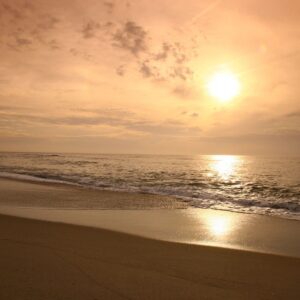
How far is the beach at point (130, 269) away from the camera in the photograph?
4418mm

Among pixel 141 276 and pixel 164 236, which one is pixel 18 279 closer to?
pixel 141 276

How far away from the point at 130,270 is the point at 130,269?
51 mm

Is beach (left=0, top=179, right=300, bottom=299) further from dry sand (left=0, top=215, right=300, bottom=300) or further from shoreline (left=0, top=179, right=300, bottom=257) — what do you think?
shoreline (left=0, top=179, right=300, bottom=257)

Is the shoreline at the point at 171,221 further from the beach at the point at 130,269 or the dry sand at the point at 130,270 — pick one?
the dry sand at the point at 130,270

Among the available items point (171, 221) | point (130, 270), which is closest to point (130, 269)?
point (130, 270)

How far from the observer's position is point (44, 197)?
50.4 ft

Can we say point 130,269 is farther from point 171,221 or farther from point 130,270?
point 171,221

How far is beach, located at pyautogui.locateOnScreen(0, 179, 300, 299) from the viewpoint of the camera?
4.42 m

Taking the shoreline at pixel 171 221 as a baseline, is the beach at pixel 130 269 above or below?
above

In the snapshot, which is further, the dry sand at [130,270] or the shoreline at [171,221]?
the shoreline at [171,221]

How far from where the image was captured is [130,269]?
17.4ft

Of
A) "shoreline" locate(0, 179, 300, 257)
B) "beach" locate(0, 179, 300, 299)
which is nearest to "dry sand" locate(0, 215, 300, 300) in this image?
"beach" locate(0, 179, 300, 299)

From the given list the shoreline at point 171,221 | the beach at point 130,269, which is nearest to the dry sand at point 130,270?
the beach at point 130,269

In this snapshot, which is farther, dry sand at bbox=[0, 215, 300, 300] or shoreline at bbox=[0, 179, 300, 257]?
shoreline at bbox=[0, 179, 300, 257]
